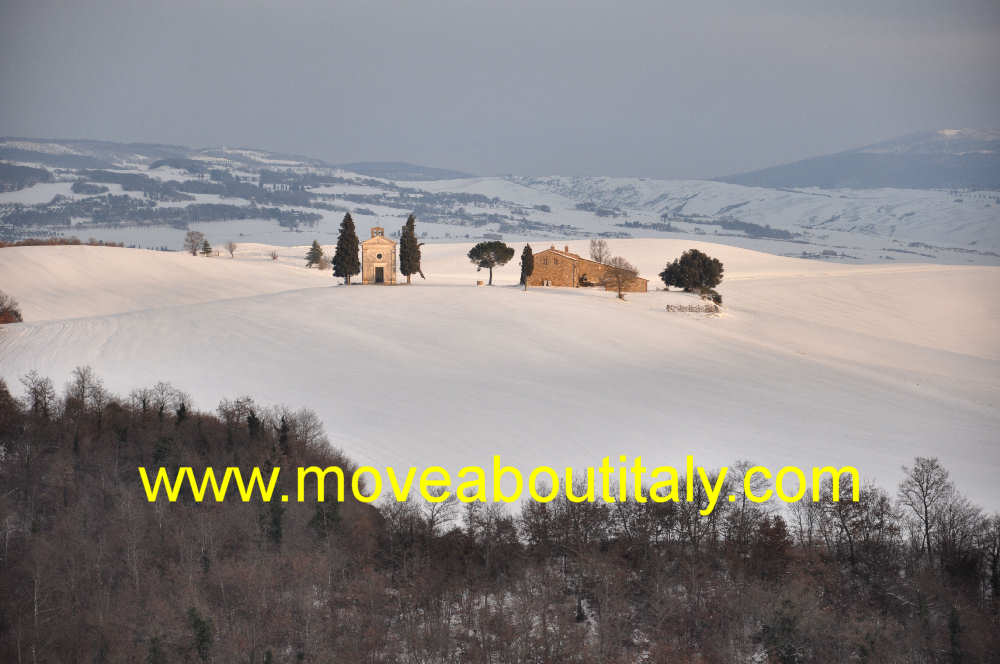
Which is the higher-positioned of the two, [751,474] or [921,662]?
[751,474]

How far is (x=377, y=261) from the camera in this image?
207 ft

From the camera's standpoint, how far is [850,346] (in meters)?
53.1

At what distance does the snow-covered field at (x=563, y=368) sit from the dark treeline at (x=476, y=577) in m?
4.93

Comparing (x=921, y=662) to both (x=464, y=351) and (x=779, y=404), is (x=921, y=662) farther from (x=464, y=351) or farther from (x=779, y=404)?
(x=464, y=351)

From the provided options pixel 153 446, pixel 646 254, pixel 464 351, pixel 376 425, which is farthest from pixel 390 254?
pixel 646 254

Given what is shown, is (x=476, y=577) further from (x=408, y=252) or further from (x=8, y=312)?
(x=8, y=312)

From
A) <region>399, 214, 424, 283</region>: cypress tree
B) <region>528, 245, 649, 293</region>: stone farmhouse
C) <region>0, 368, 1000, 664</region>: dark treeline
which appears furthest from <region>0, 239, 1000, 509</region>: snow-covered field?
<region>0, 368, 1000, 664</region>: dark treeline

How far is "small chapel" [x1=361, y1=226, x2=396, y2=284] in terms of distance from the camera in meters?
62.7

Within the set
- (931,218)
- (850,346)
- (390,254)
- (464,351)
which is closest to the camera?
(464,351)

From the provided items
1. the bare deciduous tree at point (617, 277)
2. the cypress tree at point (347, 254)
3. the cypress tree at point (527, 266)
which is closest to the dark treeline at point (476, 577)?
the cypress tree at point (347, 254)

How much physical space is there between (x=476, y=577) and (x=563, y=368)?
2053 centimetres

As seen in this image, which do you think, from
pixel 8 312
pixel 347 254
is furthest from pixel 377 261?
pixel 8 312

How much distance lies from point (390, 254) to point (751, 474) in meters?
39.3

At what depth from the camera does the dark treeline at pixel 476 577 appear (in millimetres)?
21328
